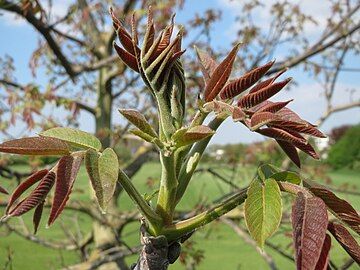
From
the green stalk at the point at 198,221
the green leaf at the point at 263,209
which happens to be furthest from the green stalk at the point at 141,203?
the green leaf at the point at 263,209

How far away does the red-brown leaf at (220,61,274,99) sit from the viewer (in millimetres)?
579

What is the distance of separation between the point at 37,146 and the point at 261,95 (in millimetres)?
262

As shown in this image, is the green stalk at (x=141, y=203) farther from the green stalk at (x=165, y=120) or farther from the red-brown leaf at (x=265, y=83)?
the red-brown leaf at (x=265, y=83)

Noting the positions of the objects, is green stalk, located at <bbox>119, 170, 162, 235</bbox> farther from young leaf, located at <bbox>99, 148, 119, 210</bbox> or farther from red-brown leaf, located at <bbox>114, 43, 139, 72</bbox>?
red-brown leaf, located at <bbox>114, 43, 139, 72</bbox>

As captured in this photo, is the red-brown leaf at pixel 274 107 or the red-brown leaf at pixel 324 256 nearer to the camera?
the red-brown leaf at pixel 324 256

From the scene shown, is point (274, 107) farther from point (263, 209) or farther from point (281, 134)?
point (263, 209)

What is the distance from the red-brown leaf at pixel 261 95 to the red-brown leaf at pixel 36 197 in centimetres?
24

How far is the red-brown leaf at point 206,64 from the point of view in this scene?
72 centimetres

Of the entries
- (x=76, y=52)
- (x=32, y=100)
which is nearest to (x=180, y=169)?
(x=32, y=100)

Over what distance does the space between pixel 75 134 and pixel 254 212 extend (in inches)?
9.2

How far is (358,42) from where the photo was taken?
4.45 metres

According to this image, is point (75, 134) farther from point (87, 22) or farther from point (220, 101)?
point (87, 22)

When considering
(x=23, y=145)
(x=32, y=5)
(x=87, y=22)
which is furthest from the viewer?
(x=87, y=22)

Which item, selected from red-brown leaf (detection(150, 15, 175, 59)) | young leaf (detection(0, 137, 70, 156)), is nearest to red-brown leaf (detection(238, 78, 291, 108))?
red-brown leaf (detection(150, 15, 175, 59))
